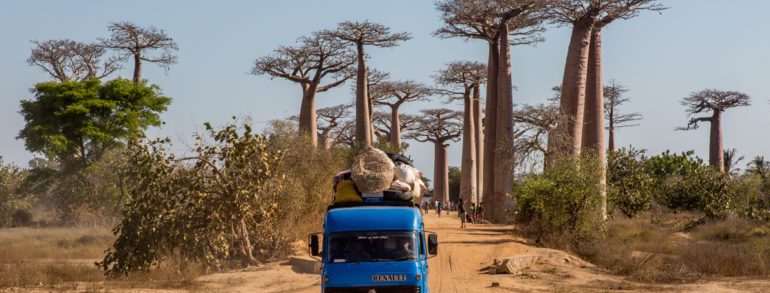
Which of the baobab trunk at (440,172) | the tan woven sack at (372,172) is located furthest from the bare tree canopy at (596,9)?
the baobab trunk at (440,172)

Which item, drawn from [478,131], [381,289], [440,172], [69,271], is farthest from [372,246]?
[440,172]

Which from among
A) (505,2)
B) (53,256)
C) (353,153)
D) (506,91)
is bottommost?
(53,256)

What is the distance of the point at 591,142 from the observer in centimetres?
2244

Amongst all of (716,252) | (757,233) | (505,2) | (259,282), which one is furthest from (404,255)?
(505,2)

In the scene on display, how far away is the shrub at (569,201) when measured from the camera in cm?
1695

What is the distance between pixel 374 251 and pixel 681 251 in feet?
31.9

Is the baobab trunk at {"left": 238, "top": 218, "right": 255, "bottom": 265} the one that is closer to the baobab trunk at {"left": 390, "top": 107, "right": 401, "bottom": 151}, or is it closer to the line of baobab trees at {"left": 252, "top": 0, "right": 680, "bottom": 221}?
the line of baobab trees at {"left": 252, "top": 0, "right": 680, "bottom": 221}

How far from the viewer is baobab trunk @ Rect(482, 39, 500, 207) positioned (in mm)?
29297

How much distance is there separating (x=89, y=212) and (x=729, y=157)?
34589 mm

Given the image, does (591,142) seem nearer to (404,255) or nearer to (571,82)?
(571,82)

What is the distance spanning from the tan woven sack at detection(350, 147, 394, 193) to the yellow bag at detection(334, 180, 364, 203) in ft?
0.29

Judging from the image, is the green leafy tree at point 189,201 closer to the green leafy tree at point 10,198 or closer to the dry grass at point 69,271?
the dry grass at point 69,271

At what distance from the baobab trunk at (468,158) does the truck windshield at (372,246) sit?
31311 millimetres

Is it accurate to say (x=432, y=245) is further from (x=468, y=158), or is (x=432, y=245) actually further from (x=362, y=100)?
(x=468, y=158)
